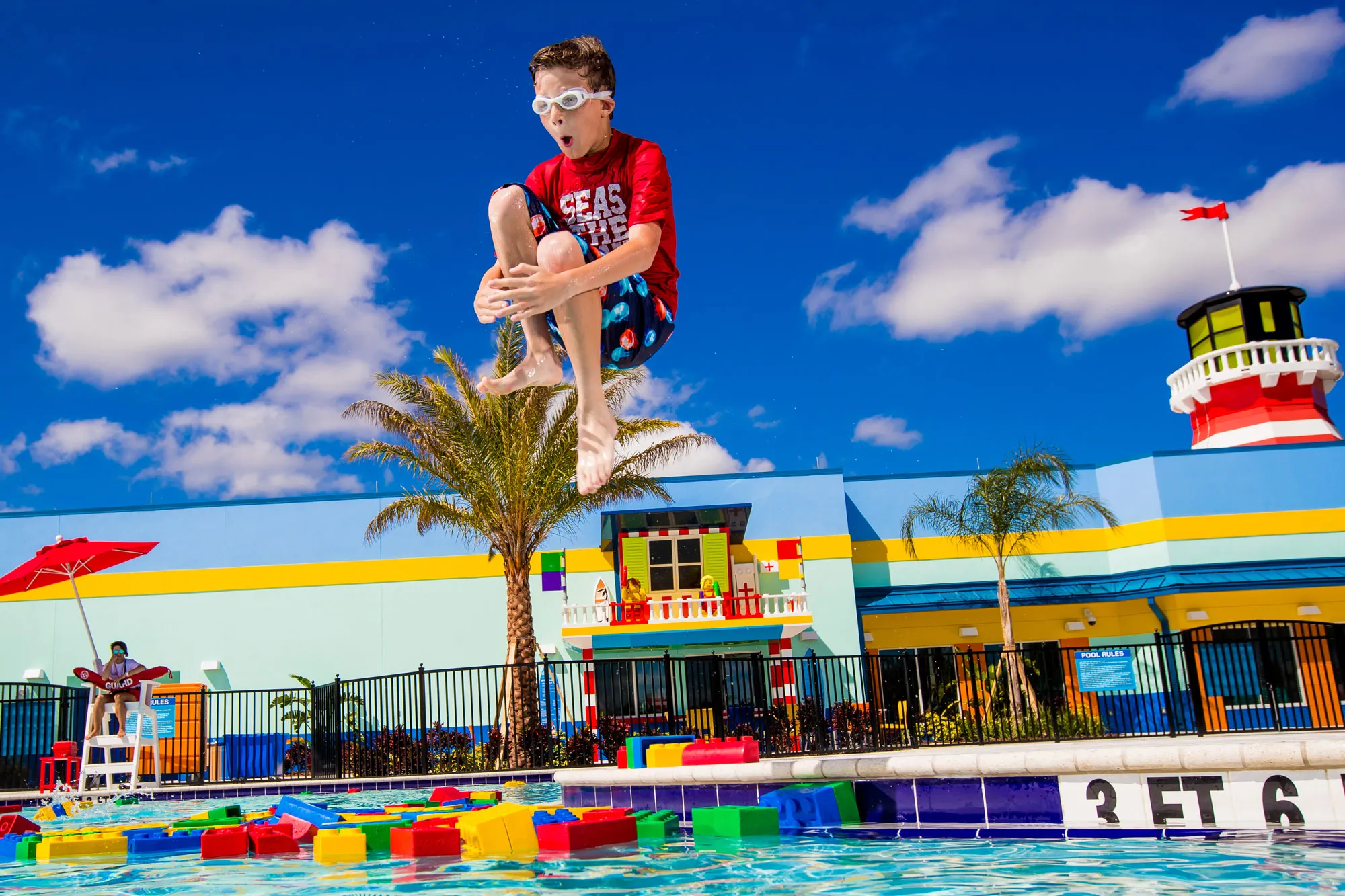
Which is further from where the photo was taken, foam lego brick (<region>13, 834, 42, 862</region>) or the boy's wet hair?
foam lego brick (<region>13, 834, 42, 862</region>)

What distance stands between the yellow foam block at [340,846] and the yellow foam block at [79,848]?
1.65 metres

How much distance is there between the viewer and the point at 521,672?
16.7m

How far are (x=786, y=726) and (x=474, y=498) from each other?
725 cm

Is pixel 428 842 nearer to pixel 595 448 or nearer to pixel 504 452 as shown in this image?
pixel 595 448

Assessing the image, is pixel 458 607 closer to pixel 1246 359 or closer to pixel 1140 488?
pixel 1140 488

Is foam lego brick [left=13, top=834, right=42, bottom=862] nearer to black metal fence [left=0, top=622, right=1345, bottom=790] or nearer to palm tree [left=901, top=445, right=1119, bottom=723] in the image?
black metal fence [left=0, top=622, right=1345, bottom=790]

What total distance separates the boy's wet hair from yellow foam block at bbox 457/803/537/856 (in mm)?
5047

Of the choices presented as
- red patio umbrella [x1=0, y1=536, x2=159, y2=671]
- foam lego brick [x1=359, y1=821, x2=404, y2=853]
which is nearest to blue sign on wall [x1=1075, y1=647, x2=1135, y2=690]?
foam lego brick [x1=359, y1=821, x2=404, y2=853]

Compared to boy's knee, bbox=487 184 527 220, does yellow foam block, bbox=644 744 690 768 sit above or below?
below

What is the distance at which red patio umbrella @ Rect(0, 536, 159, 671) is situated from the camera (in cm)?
1458

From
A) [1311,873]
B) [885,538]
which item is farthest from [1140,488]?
[1311,873]

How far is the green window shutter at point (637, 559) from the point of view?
24.3m

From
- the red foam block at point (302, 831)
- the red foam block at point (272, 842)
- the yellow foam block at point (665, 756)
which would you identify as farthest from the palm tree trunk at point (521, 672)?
the red foam block at point (272, 842)

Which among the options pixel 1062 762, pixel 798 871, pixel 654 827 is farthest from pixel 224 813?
pixel 1062 762
